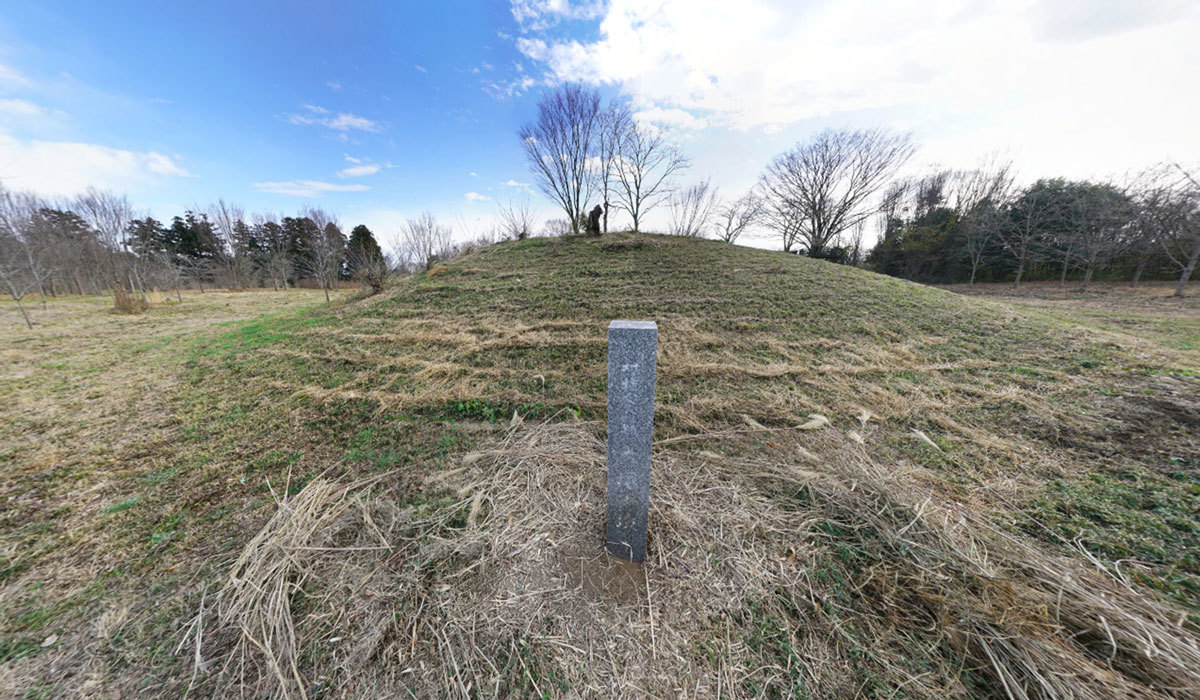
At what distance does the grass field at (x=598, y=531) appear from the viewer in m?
1.53

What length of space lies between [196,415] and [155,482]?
162 cm

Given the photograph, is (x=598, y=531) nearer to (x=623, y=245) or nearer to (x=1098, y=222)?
(x=623, y=245)

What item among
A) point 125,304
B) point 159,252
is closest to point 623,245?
point 125,304

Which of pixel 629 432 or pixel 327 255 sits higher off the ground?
pixel 327 255

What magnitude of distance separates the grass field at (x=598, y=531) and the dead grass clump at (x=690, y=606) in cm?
1

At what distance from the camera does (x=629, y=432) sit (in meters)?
1.91

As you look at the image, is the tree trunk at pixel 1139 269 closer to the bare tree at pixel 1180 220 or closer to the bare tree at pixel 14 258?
the bare tree at pixel 1180 220

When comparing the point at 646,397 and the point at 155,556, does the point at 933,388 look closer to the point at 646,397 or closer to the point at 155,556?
the point at 646,397

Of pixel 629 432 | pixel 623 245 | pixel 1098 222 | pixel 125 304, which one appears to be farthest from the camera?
pixel 1098 222

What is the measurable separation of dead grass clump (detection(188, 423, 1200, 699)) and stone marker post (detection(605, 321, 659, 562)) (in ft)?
0.67

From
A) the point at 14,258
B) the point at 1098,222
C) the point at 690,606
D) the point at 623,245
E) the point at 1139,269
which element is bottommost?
the point at 690,606

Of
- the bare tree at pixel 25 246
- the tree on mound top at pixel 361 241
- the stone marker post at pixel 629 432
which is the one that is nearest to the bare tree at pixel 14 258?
the bare tree at pixel 25 246

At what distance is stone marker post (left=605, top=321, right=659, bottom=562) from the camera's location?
1780mm

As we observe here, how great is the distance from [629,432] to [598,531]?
0.78 metres
